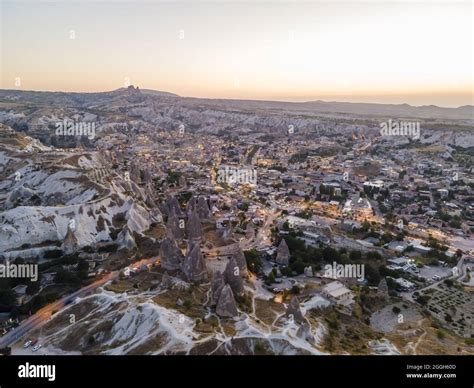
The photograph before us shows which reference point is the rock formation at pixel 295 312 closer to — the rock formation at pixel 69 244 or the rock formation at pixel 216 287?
the rock formation at pixel 216 287

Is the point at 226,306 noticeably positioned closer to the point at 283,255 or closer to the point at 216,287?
the point at 216,287

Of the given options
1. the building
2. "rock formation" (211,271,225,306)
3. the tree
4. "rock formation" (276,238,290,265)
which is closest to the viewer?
"rock formation" (211,271,225,306)

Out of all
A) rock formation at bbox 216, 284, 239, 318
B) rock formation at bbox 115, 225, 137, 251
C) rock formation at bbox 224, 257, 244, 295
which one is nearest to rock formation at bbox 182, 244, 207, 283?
rock formation at bbox 224, 257, 244, 295

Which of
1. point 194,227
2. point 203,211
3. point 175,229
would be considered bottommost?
point 175,229

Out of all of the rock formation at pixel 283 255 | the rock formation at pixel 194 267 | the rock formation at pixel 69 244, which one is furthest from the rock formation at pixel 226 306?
the rock formation at pixel 69 244

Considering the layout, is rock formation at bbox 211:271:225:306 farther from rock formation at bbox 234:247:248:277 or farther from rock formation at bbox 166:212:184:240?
rock formation at bbox 166:212:184:240

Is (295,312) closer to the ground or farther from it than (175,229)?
closer to the ground

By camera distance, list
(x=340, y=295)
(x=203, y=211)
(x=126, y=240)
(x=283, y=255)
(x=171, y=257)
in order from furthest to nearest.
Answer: (x=203, y=211), (x=126, y=240), (x=283, y=255), (x=171, y=257), (x=340, y=295)

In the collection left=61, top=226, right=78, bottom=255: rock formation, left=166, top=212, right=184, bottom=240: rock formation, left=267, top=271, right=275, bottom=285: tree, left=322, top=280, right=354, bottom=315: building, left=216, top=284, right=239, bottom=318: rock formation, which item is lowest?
left=322, top=280, right=354, bottom=315: building

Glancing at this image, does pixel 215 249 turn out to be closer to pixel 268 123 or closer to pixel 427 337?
pixel 427 337

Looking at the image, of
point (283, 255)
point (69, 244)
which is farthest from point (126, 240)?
point (283, 255)
